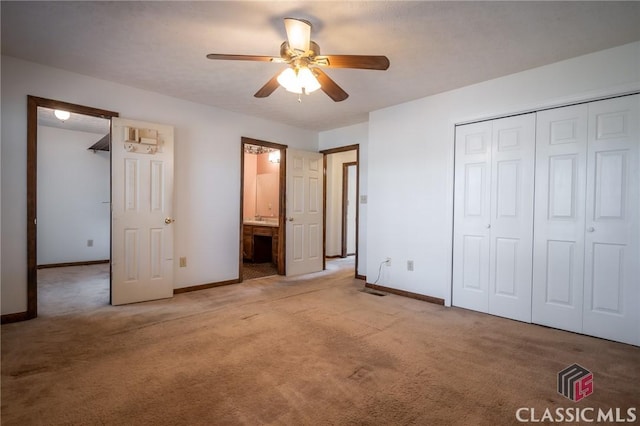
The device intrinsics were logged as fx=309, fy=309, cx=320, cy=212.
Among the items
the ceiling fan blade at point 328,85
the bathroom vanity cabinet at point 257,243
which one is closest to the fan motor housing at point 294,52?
the ceiling fan blade at point 328,85

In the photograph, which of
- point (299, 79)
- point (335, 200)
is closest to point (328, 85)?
point (299, 79)

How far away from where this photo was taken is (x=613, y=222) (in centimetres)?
271

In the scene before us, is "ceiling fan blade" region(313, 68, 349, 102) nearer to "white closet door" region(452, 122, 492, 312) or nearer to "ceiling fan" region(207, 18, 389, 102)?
"ceiling fan" region(207, 18, 389, 102)

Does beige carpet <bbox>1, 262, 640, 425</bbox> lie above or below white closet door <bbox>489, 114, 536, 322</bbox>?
below

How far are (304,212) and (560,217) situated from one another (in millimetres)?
3570

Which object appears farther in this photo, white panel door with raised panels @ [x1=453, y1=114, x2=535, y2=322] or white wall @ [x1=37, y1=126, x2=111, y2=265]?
white wall @ [x1=37, y1=126, x2=111, y2=265]

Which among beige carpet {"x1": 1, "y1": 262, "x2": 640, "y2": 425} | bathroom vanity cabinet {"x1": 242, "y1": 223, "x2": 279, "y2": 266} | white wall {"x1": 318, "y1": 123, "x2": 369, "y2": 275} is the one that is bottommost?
beige carpet {"x1": 1, "y1": 262, "x2": 640, "y2": 425}

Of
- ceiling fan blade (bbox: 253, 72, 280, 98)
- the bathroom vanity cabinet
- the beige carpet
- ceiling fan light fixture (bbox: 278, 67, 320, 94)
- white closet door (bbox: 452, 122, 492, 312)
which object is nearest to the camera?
the beige carpet

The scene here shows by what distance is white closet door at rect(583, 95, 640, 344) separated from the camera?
2.62m

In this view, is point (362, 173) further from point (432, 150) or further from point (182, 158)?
point (182, 158)

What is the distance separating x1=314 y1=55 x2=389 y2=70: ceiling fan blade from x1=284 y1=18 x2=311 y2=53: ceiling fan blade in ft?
0.45

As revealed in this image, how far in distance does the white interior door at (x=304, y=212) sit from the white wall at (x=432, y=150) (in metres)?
1.30

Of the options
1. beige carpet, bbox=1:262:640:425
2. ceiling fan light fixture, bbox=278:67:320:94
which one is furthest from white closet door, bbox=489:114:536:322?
ceiling fan light fixture, bbox=278:67:320:94

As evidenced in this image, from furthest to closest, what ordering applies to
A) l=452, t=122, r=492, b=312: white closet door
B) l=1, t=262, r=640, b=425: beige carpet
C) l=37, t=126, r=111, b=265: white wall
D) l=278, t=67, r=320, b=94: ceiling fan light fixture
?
1. l=37, t=126, r=111, b=265: white wall
2. l=452, t=122, r=492, b=312: white closet door
3. l=278, t=67, r=320, b=94: ceiling fan light fixture
4. l=1, t=262, r=640, b=425: beige carpet
